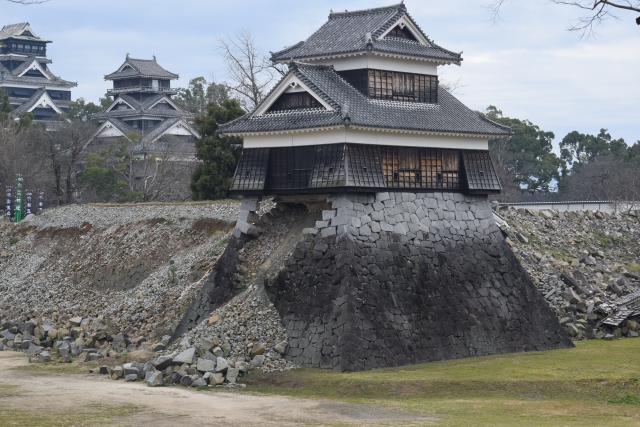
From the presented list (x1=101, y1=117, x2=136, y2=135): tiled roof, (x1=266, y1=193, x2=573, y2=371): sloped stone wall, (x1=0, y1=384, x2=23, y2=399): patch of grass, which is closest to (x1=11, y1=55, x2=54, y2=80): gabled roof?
(x1=101, y1=117, x2=136, y2=135): tiled roof

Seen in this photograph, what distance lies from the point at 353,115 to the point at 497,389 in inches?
417

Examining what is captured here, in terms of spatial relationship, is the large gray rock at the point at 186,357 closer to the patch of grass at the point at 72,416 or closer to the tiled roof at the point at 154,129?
the patch of grass at the point at 72,416

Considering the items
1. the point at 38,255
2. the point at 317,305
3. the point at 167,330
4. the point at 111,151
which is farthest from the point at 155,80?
the point at 317,305

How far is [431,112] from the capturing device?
37531 mm

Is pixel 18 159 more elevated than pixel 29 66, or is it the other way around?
pixel 29 66

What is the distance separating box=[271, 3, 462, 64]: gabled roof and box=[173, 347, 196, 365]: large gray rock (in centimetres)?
1213

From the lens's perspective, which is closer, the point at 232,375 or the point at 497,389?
the point at 497,389

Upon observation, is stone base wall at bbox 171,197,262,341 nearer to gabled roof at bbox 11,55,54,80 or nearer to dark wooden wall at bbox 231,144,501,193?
dark wooden wall at bbox 231,144,501,193

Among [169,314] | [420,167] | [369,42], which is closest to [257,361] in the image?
[169,314]

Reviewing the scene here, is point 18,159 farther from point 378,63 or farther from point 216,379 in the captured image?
point 216,379

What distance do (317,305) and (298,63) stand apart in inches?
357

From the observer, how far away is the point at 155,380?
3066 cm

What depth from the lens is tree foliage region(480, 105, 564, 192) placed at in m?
84.6

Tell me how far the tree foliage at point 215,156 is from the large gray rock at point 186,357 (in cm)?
2177
